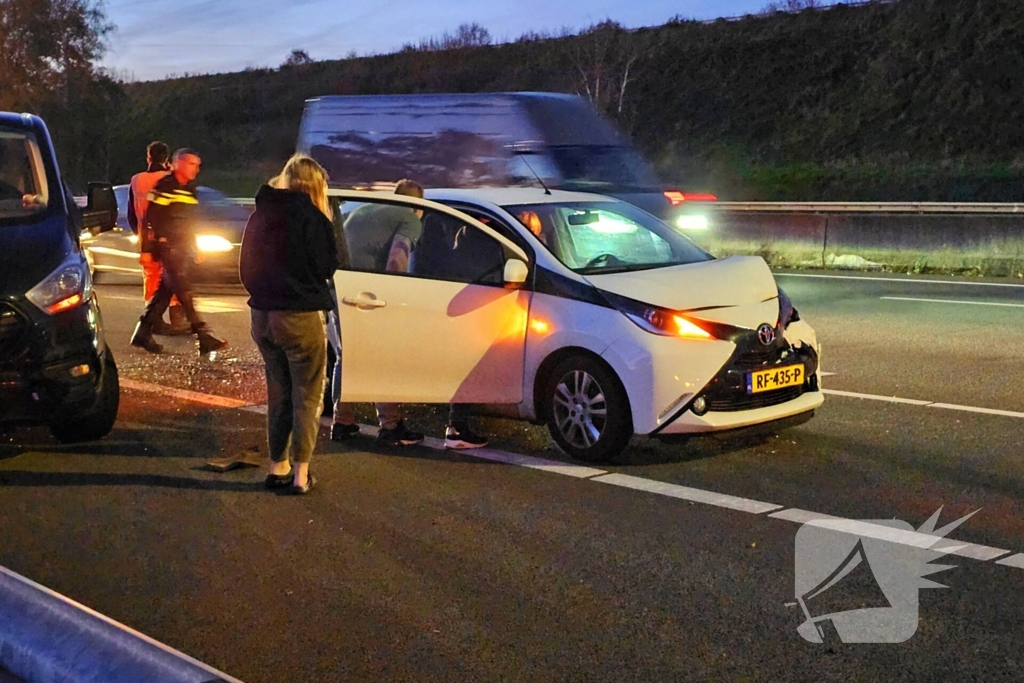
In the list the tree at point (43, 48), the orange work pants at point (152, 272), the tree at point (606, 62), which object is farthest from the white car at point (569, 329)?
the tree at point (43, 48)

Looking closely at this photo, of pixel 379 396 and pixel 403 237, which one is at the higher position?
pixel 403 237

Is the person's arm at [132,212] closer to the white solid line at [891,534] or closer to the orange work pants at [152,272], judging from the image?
the orange work pants at [152,272]

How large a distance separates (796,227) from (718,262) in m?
12.8

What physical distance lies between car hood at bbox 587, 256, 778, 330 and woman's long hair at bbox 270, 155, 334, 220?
1.70 metres

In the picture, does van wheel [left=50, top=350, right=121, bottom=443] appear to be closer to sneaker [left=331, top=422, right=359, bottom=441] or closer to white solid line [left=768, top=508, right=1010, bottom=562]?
sneaker [left=331, top=422, right=359, bottom=441]

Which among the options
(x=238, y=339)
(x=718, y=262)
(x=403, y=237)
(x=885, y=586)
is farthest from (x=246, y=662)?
(x=238, y=339)

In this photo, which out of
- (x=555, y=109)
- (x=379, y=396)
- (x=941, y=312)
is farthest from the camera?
(x=555, y=109)

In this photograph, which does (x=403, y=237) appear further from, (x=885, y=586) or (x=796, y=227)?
(x=796, y=227)

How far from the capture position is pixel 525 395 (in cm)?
734

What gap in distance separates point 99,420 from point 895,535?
4.77m

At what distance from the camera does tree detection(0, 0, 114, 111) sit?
55.1 meters

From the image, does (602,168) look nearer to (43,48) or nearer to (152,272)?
(152,272)

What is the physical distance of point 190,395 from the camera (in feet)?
30.8

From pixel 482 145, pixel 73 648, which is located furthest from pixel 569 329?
pixel 482 145
